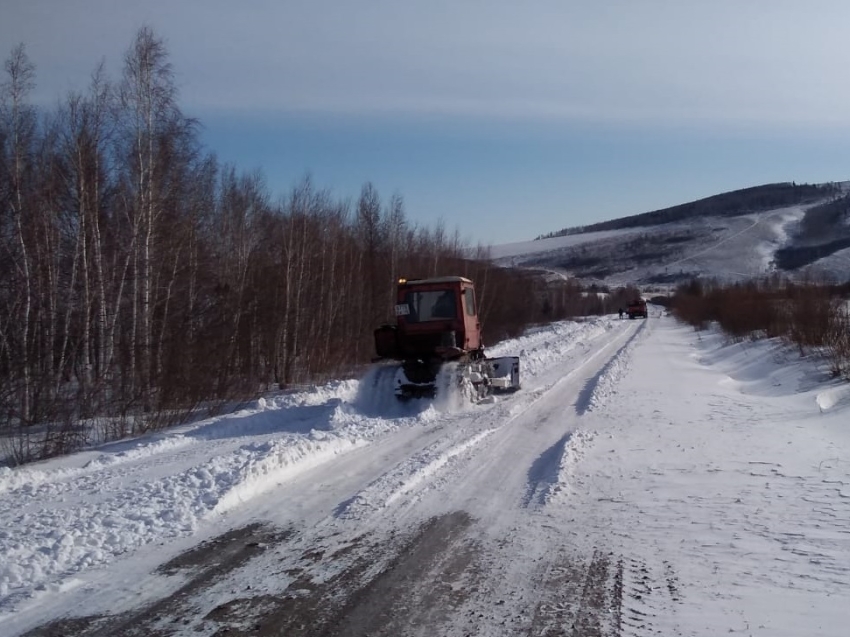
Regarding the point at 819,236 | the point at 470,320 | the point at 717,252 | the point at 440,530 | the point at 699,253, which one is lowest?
the point at 440,530

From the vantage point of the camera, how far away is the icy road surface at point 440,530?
5.88 meters

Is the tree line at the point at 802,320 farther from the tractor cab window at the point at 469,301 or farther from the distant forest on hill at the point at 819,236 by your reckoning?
the distant forest on hill at the point at 819,236

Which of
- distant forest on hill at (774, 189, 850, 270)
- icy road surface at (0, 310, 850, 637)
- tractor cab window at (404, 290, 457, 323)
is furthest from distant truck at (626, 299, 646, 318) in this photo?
icy road surface at (0, 310, 850, 637)

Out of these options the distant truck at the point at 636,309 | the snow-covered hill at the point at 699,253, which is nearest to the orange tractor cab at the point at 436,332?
the distant truck at the point at 636,309

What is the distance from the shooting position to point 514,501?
9180 mm

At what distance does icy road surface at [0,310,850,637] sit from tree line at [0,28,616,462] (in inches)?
163

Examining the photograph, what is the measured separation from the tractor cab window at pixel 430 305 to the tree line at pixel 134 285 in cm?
565

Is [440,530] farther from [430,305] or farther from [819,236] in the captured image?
[819,236]

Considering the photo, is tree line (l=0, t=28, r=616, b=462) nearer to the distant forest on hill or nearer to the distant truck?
the distant truck

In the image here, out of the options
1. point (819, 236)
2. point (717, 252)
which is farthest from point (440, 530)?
point (819, 236)

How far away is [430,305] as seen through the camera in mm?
18516

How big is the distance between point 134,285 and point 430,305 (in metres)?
8.31

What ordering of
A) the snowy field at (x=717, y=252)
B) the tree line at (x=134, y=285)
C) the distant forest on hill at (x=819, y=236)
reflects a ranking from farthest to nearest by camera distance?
the snowy field at (x=717, y=252), the distant forest on hill at (x=819, y=236), the tree line at (x=134, y=285)

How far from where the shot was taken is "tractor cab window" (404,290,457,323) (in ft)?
60.4
